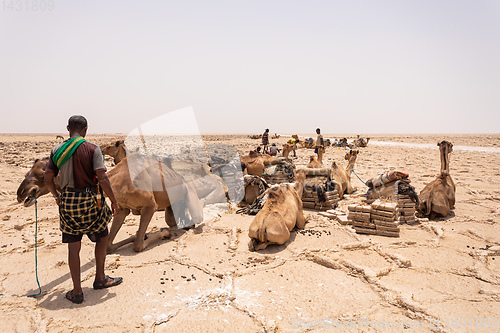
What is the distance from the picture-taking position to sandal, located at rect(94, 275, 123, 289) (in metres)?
4.34

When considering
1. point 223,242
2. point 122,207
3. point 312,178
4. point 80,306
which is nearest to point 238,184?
point 312,178

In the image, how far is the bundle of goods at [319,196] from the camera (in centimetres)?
867

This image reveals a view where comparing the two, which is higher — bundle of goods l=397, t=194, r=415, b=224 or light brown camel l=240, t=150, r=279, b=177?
light brown camel l=240, t=150, r=279, b=177

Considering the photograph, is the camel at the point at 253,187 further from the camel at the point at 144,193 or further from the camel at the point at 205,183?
the camel at the point at 144,193

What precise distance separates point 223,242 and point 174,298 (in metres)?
2.24

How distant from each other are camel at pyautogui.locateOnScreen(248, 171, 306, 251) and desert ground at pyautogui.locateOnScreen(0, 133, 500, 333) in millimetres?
273

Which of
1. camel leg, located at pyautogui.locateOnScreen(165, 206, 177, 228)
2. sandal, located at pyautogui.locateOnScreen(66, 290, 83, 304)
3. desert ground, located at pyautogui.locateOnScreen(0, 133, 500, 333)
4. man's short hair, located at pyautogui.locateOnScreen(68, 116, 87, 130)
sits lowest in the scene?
desert ground, located at pyautogui.locateOnScreen(0, 133, 500, 333)

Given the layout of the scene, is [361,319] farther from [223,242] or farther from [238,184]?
[238,184]

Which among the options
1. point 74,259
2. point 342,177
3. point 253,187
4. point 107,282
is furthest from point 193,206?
point 342,177

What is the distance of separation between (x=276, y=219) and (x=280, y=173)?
13.7 feet

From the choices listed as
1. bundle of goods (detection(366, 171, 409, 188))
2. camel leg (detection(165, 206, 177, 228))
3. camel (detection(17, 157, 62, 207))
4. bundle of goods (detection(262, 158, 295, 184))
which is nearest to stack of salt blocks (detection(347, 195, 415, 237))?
bundle of goods (detection(366, 171, 409, 188))

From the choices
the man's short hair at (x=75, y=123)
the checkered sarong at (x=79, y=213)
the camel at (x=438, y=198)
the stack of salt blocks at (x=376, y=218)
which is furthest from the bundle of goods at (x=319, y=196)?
the man's short hair at (x=75, y=123)

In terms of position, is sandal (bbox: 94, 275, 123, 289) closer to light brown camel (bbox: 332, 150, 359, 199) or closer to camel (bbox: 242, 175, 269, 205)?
camel (bbox: 242, 175, 269, 205)

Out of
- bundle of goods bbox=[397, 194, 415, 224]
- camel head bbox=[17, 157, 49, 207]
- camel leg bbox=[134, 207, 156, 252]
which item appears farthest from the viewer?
bundle of goods bbox=[397, 194, 415, 224]
